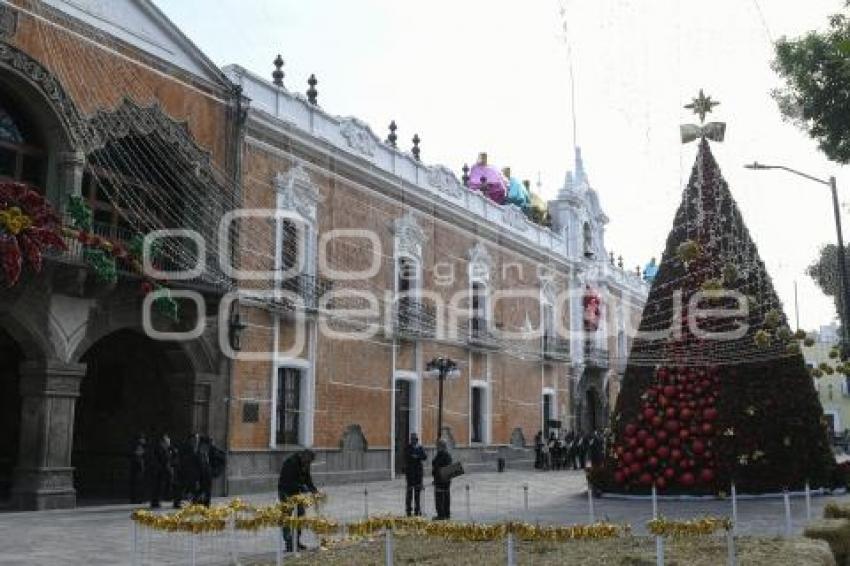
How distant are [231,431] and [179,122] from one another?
6.44 metres

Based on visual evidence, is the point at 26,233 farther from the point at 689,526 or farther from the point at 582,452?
the point at 582,452

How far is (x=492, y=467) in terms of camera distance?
29.4 metres

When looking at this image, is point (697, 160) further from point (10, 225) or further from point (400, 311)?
point (10, 225)

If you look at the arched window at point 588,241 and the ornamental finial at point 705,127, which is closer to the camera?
the ornamental finial at point 705,127

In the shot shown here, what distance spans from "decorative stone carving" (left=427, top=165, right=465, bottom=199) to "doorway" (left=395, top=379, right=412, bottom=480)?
248 inches

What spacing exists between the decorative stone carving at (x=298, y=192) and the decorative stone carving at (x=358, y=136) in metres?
2.05

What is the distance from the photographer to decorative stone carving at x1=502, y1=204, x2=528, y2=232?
106 feet

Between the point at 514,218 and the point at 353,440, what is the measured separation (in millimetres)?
12821

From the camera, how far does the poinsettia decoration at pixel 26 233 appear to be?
42.2 feet

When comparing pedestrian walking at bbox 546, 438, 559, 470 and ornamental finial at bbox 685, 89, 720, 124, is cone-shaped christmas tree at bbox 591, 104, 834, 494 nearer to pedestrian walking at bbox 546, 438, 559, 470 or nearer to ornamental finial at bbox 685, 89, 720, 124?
ornamental finial at bbox 685, 89, 720, 124

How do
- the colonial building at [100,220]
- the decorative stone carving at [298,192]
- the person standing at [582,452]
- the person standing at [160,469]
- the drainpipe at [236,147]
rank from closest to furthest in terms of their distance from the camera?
the colonial building at [100,220], the person standing at [160,469], the drainpipe at [236,147], the decorative stone carving at [298,192], the person standing at [582,452]

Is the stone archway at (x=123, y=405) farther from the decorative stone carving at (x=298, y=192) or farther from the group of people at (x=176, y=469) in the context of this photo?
the decorative stone carving at (x=298, y=192)

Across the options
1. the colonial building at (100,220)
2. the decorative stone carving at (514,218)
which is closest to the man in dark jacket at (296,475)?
the colonial building at (100,220)

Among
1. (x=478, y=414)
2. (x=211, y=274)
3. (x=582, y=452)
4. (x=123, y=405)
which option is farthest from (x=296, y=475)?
(x=582, y=452)
